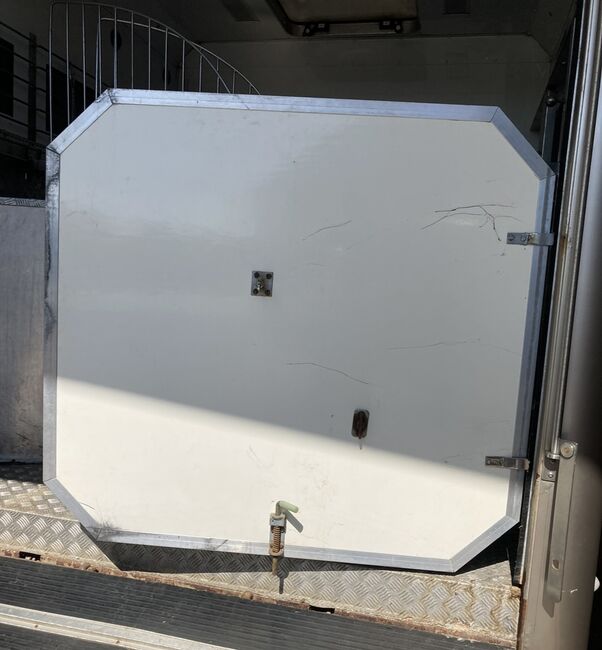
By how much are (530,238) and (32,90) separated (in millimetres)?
5137

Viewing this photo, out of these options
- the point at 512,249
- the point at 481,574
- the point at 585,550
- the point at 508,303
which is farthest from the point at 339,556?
the point at 512,249

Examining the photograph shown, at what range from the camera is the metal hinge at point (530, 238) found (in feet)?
5.57

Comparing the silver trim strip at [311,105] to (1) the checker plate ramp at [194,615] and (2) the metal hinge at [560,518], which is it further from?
(1) the checker plate ramp at [194,615]

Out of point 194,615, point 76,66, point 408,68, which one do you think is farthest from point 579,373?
point 76,66

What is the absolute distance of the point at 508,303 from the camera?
68.7 inches

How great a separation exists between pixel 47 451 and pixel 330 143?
1570 millimetres

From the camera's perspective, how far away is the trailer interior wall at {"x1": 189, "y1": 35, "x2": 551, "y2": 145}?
535 cm

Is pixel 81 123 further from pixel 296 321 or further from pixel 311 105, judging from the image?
pixel 296 321

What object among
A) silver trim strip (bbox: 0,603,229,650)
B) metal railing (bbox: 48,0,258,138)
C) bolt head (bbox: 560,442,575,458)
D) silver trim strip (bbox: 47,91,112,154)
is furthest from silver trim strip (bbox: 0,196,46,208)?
metal railing (bbox: 48,0,258,138)

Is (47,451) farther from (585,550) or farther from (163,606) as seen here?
(585,550)

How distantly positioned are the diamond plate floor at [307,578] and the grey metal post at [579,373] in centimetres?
29

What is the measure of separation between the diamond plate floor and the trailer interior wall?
5.01 meters

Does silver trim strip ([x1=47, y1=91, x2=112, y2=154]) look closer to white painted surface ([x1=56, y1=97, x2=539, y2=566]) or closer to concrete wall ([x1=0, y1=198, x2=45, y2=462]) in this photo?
white painted surface ([x1=56, y1=97, x2=539, y2=566])

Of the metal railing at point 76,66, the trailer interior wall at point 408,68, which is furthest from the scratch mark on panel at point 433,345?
the trailer interior wall at point 408,68
